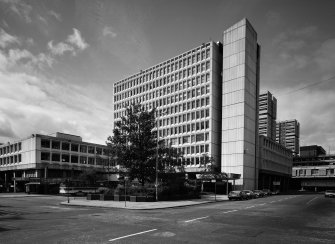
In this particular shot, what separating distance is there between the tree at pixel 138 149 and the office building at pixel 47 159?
125ft

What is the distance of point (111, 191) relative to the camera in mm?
40875

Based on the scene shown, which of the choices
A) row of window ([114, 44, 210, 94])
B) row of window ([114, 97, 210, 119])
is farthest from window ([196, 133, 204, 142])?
row of window ([114, 44, 210, 94])

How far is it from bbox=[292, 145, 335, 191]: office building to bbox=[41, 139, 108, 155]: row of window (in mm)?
98800

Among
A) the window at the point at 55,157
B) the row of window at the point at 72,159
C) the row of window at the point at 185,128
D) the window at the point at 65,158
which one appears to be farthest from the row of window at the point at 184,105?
the window at the point at 55,157

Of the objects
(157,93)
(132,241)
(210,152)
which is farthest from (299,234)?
(157,93)

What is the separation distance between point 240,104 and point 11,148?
7079 centimetres

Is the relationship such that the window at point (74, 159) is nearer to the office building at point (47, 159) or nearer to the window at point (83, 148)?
the office building at point (47, 159)

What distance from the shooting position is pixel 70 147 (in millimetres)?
93812

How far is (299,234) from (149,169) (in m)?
29.5

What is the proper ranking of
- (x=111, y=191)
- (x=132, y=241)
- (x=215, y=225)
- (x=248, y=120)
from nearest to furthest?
(x=132, y=241) → (x=215, y=225) → (x=111, y=191) → (x=248, y=120)

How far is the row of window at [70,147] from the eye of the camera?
286ft

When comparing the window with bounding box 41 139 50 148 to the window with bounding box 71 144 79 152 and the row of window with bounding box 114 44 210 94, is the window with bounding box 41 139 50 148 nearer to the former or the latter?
the window with bounding box 71 144 79 152

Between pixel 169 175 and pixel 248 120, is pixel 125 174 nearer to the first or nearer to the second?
pixel 169 175

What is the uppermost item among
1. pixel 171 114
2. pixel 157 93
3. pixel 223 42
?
pixel 223 42
